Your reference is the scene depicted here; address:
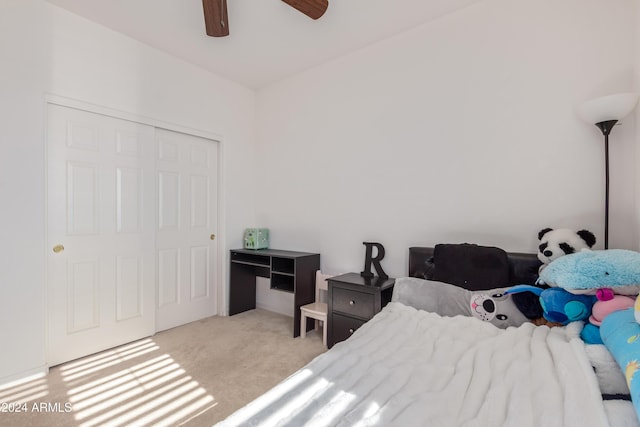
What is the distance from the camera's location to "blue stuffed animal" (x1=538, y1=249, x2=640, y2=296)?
1.35 meters

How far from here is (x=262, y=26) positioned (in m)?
2.57

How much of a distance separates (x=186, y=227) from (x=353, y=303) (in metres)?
1.96

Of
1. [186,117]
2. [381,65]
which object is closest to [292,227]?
[186,117]

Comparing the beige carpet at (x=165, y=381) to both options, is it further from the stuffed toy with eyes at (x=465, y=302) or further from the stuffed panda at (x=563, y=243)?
the stuffed panda at (x=563, y=243)

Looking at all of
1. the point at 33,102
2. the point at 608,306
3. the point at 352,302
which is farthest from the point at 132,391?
the point at 608,306

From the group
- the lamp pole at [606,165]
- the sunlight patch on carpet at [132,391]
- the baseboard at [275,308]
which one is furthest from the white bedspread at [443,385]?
the baseboard at [275,308]

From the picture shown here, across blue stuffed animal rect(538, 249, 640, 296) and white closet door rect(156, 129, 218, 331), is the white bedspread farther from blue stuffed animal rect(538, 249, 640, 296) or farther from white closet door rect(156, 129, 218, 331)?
white closet door rect(156, 129, 218, 331)

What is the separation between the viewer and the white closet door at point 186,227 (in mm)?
3053

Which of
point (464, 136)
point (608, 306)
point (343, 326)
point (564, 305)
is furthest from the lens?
point (343, 326)

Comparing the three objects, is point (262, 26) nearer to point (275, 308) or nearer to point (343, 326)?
point (343, 326)

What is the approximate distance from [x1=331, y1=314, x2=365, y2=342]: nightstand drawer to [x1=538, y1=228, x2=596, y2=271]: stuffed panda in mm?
1326

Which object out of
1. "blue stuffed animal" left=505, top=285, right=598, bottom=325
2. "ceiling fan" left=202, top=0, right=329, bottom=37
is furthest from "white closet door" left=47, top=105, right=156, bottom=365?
"blue stuffed animal" left=505, top=285, right=598, bottom=325

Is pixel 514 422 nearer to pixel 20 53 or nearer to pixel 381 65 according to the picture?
pixel 381 65

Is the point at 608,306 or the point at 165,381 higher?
the point at 608,306
